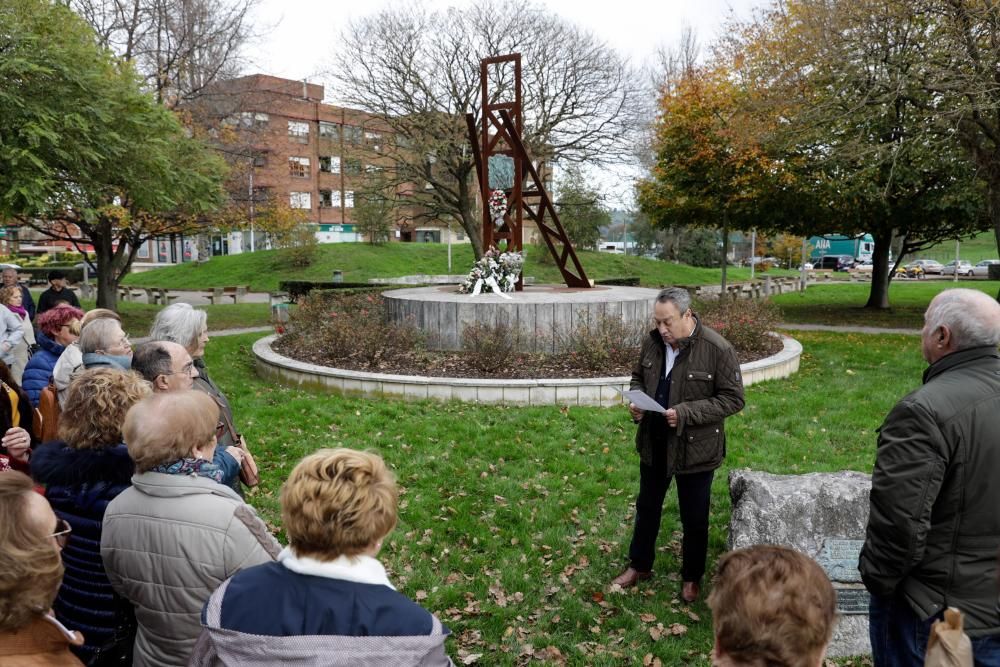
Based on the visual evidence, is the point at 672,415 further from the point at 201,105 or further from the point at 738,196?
the point at 201,105

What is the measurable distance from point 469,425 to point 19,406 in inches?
180

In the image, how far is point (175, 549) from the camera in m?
2.42

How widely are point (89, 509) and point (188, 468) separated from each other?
52 cm

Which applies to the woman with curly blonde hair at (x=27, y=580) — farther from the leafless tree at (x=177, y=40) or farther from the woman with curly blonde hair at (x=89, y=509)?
the leafless tree at (x=177, y=40)

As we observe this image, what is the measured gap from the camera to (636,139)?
26.9 meters

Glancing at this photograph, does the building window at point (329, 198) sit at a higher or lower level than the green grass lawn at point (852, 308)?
higher

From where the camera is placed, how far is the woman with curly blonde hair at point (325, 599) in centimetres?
189

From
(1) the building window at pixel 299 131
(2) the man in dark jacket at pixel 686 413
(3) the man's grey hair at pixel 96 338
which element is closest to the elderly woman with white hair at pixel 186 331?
(3) the man's grey hair at pixel 96 338

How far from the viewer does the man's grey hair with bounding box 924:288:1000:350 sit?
8.78 feet

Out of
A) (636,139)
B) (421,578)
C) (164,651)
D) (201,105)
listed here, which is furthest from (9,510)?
(636,139)

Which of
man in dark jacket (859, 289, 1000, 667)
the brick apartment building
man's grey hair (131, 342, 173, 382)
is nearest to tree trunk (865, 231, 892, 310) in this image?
the brick apartment building

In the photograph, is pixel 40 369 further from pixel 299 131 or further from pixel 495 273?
pixel 299 131

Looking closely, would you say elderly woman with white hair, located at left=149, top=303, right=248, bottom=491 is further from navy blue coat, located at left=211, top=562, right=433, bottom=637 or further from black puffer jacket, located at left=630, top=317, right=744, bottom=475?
black puffer jacket, located at left=630, top=317, right=744, bottom=475

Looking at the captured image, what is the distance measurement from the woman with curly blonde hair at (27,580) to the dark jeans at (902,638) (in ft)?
9.17
